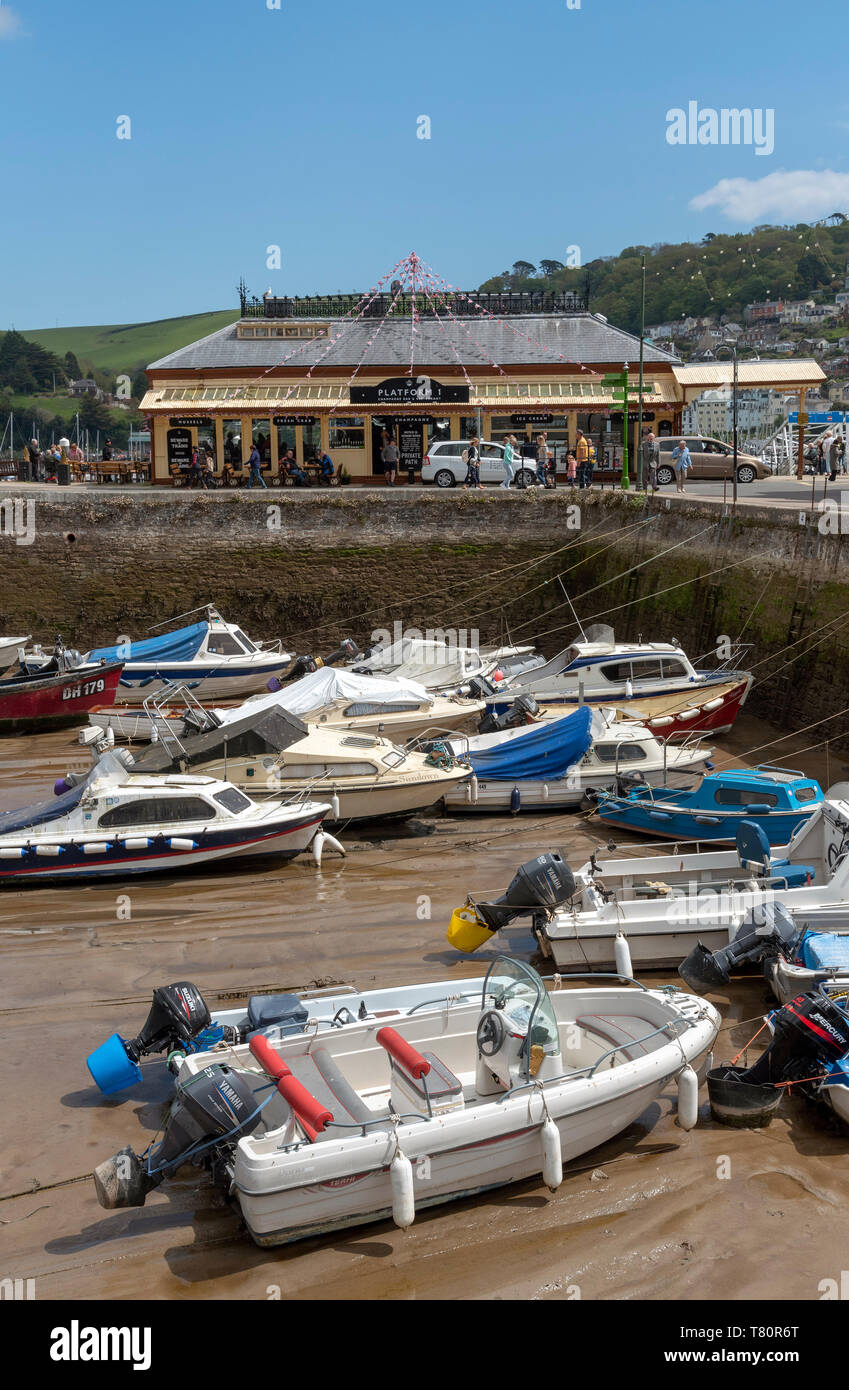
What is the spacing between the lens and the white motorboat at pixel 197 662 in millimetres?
22438

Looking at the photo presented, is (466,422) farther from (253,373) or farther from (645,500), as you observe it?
(645,500)

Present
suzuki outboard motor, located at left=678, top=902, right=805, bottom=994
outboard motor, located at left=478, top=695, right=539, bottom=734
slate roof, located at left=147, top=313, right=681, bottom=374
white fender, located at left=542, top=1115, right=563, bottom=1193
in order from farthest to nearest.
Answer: slate roof, located at left=147, top=313, right=681, bottom=374, outboard motor, located at left=478, top=695, right=539, bottom=734, suzuki outboard motor, located at left=678, top=902, right=805, bottom=994, white fender, located at left=542, top=1115, right=563, bottom=1193

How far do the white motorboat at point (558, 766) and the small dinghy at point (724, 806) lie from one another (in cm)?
103

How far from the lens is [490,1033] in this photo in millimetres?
8117

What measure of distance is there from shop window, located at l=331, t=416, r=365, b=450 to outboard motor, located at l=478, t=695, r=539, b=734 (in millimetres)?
16641

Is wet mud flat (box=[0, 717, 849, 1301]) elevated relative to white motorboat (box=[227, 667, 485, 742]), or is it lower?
lower

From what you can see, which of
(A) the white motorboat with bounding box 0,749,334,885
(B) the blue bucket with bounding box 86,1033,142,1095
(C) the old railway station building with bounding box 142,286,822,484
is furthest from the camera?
(C) the old railway station building with bounding box 142,286,822,484

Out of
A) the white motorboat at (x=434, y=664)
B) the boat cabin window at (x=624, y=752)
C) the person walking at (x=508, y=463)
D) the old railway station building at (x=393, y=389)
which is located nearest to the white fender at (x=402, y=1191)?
the boat cabin window at (x=624, y=752)

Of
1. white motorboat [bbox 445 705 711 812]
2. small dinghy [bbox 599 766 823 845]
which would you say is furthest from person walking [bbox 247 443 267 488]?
small dinghy [bbox 599 766 823 845]

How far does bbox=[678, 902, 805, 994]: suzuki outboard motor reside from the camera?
32.5ft

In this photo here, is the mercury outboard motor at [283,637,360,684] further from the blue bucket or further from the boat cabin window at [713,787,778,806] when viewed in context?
the blue bucket

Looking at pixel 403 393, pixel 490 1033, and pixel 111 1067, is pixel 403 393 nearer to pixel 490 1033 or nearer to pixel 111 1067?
pixel 111 1067

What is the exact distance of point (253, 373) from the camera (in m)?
34.0

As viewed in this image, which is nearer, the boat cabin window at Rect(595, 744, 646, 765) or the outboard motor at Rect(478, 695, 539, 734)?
the boat cabin window at Rect(595, 744, 646, 765)
